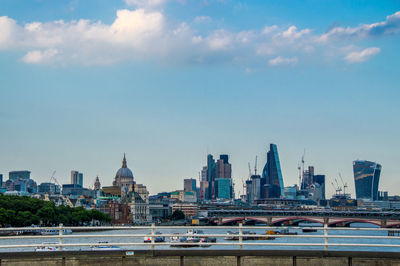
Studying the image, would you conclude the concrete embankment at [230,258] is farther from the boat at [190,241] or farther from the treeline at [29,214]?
the treeline at [29,214]

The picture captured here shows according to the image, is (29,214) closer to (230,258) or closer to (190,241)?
(190,241)

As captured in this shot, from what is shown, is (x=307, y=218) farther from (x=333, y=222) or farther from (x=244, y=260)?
(x=244, y=260)

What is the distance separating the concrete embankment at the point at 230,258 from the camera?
17.9m

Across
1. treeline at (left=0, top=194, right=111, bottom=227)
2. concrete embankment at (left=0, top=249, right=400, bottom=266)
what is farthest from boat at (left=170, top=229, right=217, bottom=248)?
treeline at (left=0, top=194, right=111, bottom=227)

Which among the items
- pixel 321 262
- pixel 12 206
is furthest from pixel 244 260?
pixel 12 206

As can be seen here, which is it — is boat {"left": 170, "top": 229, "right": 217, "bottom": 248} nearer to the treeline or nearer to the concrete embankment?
the concrete embankment

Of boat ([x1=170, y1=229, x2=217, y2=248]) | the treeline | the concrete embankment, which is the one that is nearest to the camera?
boat ([x1=170, y1=229, x2=217, y2=248])

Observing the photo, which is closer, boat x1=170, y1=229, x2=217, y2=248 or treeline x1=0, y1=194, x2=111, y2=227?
boat x1=170, y1=229, x2=217, y2=248

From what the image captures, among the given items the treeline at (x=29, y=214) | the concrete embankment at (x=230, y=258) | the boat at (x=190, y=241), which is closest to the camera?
the boat at (x=190, y=241)

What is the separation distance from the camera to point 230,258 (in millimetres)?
18078

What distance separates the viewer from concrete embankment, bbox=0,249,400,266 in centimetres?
1794

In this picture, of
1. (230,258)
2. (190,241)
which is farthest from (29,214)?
(230,258)

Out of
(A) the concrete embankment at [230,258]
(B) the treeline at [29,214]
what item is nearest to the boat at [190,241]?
(A) the concrete embankment at [230,258]

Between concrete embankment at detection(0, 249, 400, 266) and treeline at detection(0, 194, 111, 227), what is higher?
concrete embankment at detection(0, 249, 400, 266)
